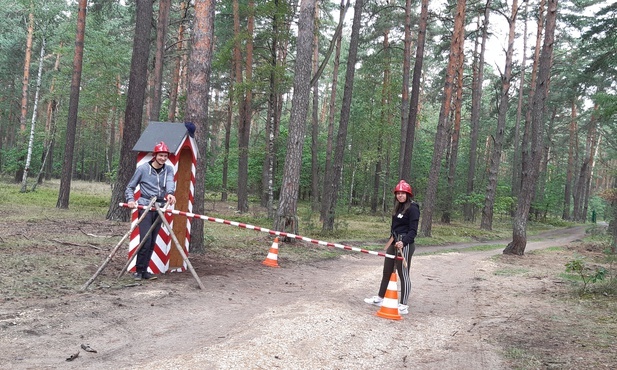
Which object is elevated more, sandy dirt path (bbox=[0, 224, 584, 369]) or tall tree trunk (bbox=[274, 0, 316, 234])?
tall tree trunk (bbox=[274, 0, 316, 234])

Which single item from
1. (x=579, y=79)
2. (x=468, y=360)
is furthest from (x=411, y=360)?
(x=579, y=79)

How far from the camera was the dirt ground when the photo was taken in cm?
423

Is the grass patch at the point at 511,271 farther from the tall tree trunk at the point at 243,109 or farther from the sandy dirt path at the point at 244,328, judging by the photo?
the tall tree trunk at the point at 243,109

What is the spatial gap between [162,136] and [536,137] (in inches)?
536

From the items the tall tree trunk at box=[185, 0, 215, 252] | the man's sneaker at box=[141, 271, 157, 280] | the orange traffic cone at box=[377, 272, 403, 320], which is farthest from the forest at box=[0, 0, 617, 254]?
the orange traffic cone at box=[377, 272, 403, 320]

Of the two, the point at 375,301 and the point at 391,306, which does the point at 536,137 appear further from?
the point at 391,306

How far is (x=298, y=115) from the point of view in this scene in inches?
495

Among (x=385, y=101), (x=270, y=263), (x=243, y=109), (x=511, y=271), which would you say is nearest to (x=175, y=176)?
(x=270, y=263)

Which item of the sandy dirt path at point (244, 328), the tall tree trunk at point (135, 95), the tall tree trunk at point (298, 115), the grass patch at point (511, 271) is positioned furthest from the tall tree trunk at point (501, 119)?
the tall tree trunk at point (135, 95)

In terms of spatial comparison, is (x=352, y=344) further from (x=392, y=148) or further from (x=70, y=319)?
(x=392, y=148)

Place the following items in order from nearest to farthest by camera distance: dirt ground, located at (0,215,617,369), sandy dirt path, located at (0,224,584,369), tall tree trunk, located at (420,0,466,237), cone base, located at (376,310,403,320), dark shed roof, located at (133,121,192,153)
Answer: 1. sandy dirt path, located at (0,224,584,369)
2. dirt ground, located at (0,215,617,369)
3. cone base, located at (376,310,403,320)
4. dark shed roof, located at (133,121,192,153)
5. tall tree trunk, located at (420,0,466,237)

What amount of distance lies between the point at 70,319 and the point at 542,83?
15.5m

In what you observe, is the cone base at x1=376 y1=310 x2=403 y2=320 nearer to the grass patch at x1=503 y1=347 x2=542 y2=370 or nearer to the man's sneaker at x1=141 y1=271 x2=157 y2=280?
the grass patch at x1=503 y1=347 x2=542 y2=370

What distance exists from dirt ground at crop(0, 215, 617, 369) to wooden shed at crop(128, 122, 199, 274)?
0.38m
